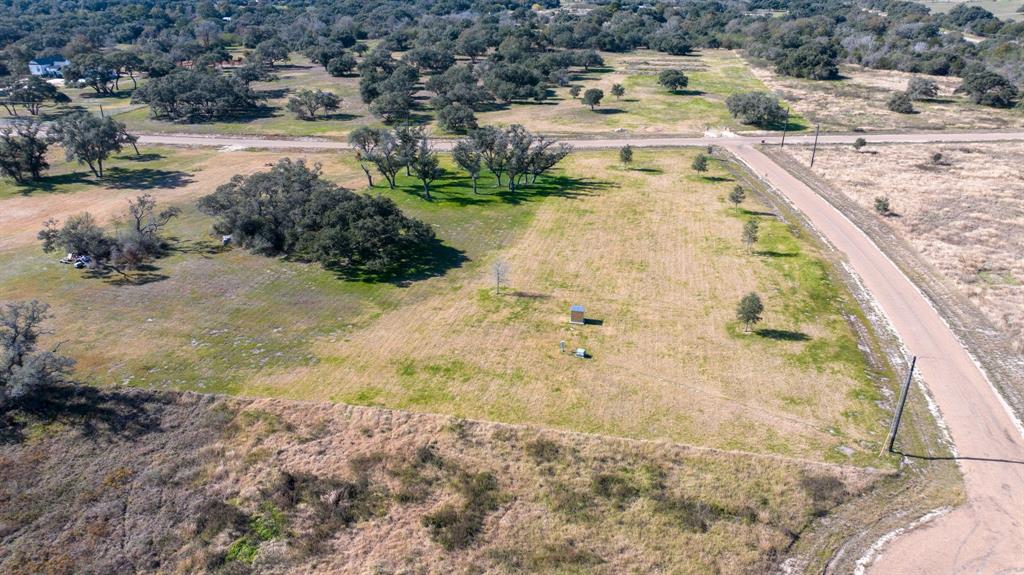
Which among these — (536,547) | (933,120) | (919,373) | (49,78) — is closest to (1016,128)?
(933,120)

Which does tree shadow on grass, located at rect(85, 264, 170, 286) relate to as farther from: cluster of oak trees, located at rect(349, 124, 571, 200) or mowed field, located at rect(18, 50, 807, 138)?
mowed field, located at rect(18, 50, 807, 138)

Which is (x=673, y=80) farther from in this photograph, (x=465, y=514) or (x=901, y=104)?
(x=465, y=514)

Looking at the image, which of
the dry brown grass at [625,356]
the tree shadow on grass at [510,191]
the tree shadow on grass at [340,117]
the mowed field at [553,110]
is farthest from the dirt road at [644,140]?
the dry brown grass at [625,356]

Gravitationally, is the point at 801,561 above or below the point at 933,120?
below

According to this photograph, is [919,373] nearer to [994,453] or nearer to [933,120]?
[994,453]

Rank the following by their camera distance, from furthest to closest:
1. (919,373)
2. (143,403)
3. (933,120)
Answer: (933,120) < (919,373) < (143,403)

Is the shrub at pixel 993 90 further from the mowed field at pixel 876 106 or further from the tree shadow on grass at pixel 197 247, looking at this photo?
the tree shadow on grass at pixel 197 247
